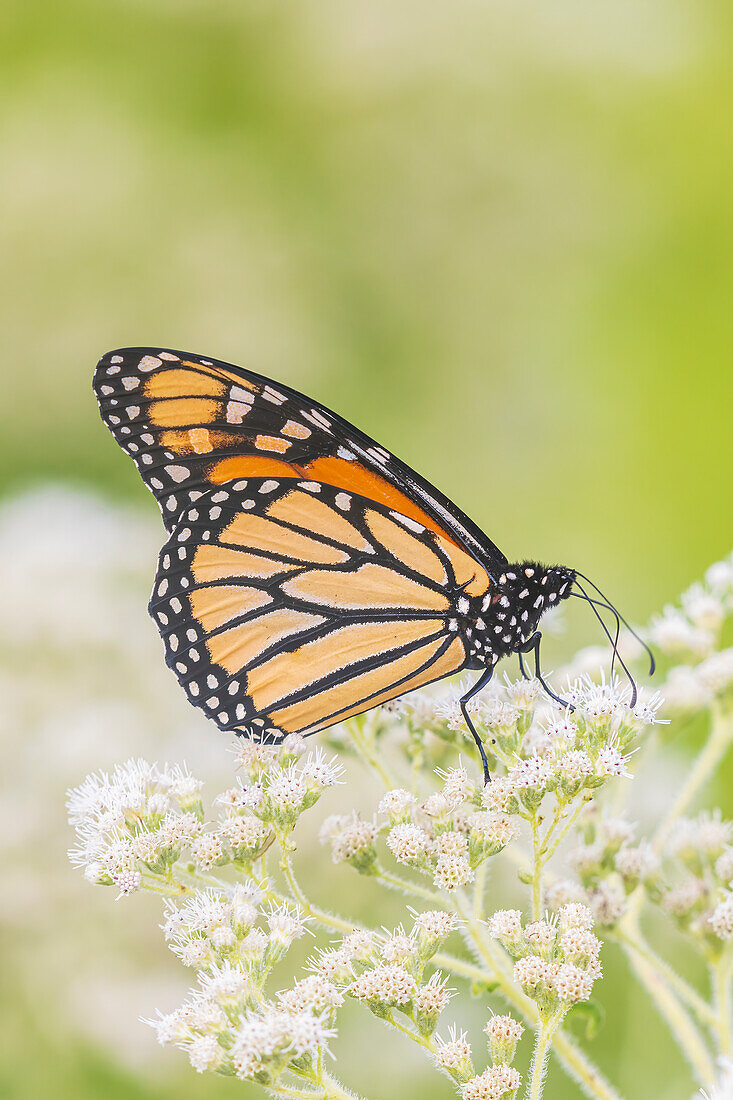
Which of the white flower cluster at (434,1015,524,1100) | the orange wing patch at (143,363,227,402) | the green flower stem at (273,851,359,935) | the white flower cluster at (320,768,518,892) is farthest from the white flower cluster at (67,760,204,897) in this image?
the orange wing patch at (143,363,227,402)

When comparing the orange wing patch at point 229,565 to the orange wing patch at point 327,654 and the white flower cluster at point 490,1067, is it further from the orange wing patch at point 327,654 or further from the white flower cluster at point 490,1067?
the white flower cluster at point 490,1067

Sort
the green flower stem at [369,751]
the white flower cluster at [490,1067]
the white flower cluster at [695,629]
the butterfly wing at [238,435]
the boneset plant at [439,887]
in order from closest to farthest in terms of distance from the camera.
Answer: the white flower cluster at [490,1067], the boneset plant at [439,887], the green flower stem at [369,751], the butterfly wing at [238,435], the white flower cluster at [695,629]

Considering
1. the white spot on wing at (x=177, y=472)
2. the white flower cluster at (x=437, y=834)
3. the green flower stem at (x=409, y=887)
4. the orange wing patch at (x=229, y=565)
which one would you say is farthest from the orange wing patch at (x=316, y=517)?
the green flower stem at (x=409, y=887)

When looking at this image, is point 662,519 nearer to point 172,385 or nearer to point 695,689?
point 695,689

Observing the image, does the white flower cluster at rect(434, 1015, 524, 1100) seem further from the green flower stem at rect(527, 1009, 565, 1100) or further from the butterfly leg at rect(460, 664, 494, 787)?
the butterfly leg at rect(460, 664, 494, 787)

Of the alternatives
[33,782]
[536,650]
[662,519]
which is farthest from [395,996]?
[662,519]

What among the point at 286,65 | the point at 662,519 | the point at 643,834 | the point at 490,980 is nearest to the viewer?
the point at 490,980

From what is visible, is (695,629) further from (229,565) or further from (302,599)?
(229,565)
